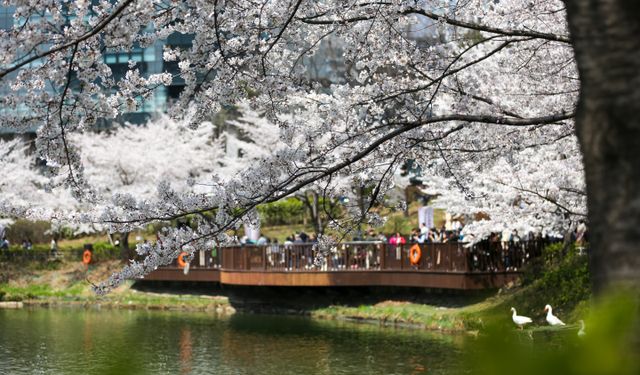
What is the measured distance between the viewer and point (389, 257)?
23.4 metres

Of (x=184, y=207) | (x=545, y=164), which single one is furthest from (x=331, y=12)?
(x=545, y=164)

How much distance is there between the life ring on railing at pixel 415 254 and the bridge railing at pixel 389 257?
3 centimetres

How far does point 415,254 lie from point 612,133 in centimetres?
2040

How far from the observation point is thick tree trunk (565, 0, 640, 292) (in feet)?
7.25

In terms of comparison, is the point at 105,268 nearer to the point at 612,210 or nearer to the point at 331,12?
the point at 331,12

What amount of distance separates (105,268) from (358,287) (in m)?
11.9

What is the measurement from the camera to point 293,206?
4022cm

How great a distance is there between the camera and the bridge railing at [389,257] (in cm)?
2188

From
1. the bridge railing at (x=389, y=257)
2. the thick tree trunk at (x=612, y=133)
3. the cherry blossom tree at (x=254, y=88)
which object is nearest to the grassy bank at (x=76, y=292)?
the bridge railing at (x=389, y=257)

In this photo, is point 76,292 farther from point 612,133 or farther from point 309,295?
point 612,133

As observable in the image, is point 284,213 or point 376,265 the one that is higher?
point 284,213

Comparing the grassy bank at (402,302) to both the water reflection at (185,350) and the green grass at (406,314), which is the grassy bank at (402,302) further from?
the water reflection at (185,350)

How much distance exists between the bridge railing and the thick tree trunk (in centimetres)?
1772

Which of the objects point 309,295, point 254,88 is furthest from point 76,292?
point 254,88
